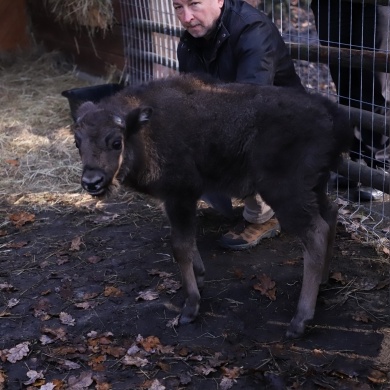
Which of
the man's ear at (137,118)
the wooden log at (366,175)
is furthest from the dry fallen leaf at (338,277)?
the man's ear at (137,118)

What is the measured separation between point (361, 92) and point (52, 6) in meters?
6.23

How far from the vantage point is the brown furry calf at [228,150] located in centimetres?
450

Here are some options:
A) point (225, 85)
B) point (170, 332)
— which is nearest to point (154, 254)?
point (170, 332)

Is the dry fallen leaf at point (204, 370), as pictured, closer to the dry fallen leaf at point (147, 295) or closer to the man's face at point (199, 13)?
the dry fallen leaf at point (147, 295)

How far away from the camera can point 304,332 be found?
4.48 metres

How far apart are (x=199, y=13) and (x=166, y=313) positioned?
2.25m

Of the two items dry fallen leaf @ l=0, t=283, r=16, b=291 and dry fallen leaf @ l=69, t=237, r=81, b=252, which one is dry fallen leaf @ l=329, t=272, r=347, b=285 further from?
dry fallen leaf @ l=0, t=283, r=16, b=291

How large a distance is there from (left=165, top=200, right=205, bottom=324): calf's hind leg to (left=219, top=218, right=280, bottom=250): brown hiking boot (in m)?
0.92

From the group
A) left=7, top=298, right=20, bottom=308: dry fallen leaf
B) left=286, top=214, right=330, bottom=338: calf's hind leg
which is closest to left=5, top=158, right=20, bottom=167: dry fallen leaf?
left=7, top=298, right=20, bottom=308: dry fallen leaf

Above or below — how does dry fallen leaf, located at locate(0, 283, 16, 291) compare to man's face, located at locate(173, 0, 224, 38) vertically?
below

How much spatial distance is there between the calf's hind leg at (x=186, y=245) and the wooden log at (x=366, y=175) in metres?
1.76

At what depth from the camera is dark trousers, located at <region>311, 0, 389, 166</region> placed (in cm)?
599

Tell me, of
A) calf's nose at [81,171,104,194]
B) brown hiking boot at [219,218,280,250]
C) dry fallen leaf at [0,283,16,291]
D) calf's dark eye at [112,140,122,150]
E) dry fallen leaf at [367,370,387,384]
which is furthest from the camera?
brown hiking boot at [219,218,280,250]

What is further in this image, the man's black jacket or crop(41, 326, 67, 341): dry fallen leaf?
the man's black jacket
